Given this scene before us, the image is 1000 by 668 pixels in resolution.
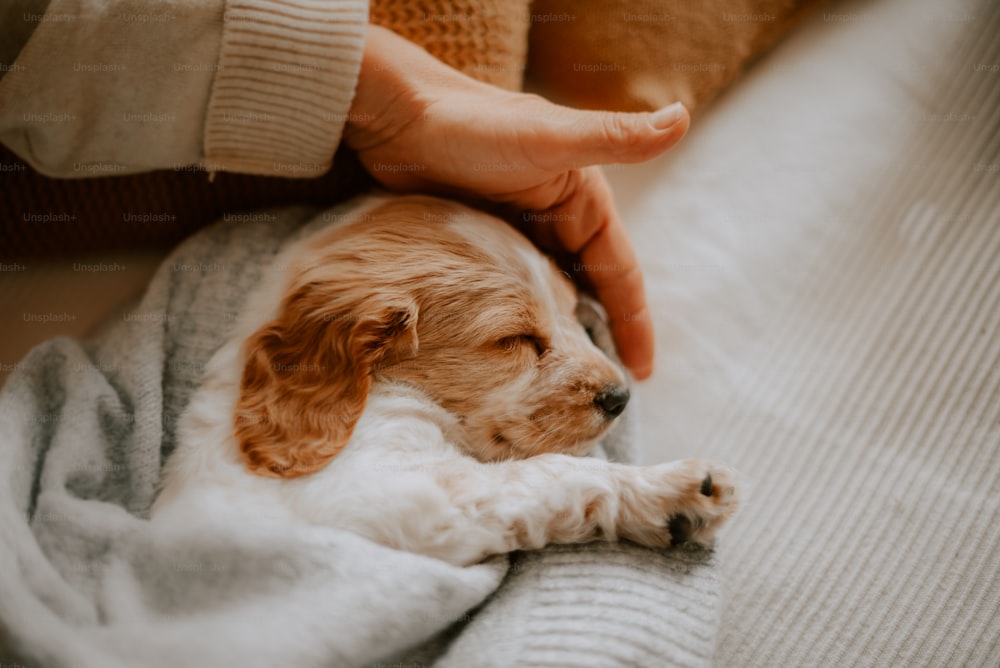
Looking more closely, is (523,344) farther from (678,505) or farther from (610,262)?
(678,505)

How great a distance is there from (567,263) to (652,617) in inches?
43.3

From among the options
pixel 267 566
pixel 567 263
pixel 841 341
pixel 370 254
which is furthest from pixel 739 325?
pixel 267 566

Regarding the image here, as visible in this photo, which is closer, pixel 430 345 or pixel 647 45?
pixel 430 345

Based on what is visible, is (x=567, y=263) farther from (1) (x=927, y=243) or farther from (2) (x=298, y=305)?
(1) (x=927, y=243)

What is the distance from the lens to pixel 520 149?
1651 millimetres

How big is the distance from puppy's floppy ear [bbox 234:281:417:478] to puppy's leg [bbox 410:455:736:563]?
0.95ft

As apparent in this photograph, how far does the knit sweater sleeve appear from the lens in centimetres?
160

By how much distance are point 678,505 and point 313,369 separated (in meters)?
0.89

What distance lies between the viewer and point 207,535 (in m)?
1.35

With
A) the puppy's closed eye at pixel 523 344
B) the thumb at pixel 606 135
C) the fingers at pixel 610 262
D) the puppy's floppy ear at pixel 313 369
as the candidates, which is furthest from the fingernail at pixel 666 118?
the puppy's floppy ear at pixel 313 369

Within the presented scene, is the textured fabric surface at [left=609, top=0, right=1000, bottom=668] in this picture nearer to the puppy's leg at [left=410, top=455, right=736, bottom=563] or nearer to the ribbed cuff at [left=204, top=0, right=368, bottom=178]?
the puppy's leg at [left=410, top=455, right=736, bottom=563]

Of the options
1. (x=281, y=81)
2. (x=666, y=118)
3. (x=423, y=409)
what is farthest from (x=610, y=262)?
(x=281, y=81)

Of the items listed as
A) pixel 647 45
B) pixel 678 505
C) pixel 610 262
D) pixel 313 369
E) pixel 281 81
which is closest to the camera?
pixel 678 505

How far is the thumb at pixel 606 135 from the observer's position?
1.47 m
